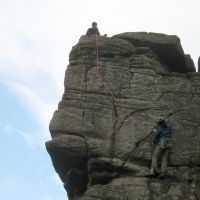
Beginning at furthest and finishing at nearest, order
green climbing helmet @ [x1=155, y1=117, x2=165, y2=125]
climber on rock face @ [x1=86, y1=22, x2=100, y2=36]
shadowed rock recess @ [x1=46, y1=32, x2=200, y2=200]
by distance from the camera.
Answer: climber on rock face @ [x1=86, y1=22, x2=100, y2=36] < green climbing helmet @ [x1=155, y1=117, x2=165, y2=125] < shadowed rock recess @ [x1=46, y1=32, x2=200, y2=200]

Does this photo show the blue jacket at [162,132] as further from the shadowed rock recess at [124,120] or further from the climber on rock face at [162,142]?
the shadowed rock recess at [124,120]

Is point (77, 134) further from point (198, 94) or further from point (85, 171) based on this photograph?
point (198, 94)

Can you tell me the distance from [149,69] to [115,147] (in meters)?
4.03

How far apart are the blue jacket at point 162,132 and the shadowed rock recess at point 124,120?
69cm

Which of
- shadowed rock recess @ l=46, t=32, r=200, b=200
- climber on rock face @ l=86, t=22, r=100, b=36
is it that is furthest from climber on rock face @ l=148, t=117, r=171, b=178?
climber on rock face @ l=86, t=22, r=100, b=36

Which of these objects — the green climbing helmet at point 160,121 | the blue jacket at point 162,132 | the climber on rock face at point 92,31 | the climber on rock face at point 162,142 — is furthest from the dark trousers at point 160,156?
the climber on rock face at point 92,31

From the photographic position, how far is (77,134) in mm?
21281

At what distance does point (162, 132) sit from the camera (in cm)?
2064

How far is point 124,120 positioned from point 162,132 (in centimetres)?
179

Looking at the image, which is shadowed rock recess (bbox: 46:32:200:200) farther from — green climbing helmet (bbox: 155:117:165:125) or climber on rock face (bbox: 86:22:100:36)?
green climbing helmet (bbox: 155:117:165:125)

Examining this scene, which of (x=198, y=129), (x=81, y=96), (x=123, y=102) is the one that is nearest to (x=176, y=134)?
(x=198, y=129)

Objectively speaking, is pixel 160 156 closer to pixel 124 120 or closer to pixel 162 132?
pixel 162 132

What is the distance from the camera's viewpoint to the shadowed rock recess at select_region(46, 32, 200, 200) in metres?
20.3

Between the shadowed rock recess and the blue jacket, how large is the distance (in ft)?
2.28
